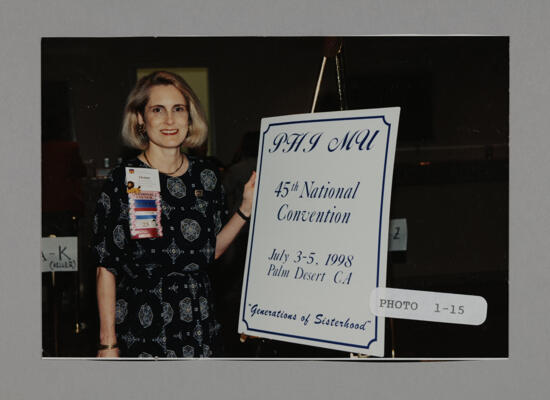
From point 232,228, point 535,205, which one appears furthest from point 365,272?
Answer: point 535,205

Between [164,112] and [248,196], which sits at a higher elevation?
[164,112]

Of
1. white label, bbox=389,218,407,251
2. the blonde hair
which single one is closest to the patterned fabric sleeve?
the blonde hair

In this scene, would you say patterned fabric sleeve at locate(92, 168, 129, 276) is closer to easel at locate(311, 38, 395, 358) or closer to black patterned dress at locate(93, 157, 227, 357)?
black patterned dress at locate(93, 157, 227, 357)

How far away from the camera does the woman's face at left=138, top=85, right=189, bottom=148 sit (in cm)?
233

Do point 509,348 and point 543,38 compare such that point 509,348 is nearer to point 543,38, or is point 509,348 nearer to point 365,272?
point 365,272

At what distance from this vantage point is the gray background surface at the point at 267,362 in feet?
7.73

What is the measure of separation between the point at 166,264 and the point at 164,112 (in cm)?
52

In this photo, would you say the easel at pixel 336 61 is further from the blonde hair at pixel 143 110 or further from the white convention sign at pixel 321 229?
the blonde hair at pixel 143 110

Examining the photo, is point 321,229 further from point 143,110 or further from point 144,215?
point 143,110

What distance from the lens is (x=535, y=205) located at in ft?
7.79

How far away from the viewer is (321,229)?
7.44 ft

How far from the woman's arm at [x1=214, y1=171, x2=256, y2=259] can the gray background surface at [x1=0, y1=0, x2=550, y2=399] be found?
42 cm

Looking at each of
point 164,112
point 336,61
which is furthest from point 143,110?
point 336,61

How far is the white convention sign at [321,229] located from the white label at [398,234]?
0.15 m
